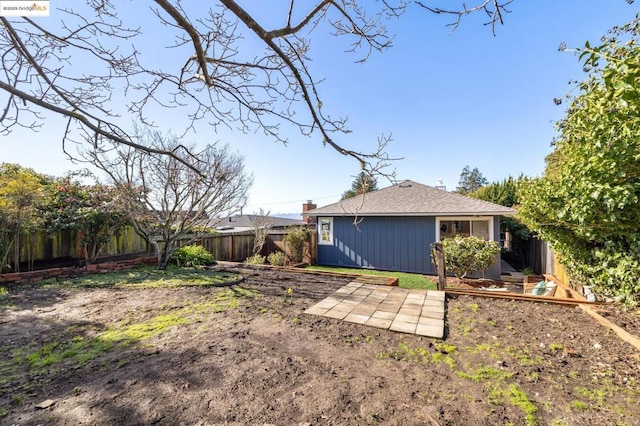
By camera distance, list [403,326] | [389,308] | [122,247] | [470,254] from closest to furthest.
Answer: [403,326], [389,308], [470,254], [122,247]

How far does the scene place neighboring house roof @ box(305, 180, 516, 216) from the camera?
920 centimetres

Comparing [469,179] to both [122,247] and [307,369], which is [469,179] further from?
[307,369]

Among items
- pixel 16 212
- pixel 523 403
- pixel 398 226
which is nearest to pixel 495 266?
pixel 398 226

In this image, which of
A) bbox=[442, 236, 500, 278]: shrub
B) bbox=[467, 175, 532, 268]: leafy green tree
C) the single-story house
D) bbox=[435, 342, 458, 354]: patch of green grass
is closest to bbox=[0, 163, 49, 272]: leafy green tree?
the single-story house

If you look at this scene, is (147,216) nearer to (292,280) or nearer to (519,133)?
(292,280)

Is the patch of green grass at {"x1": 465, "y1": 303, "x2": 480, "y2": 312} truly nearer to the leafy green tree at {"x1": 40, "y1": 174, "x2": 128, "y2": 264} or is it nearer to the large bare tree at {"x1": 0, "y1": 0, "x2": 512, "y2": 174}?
the large bare tree at {"x1": 0, "y1": 0, "x2": 512, "y2": 174}

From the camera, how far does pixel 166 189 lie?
7.36 meters

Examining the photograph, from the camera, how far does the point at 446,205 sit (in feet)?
32.6

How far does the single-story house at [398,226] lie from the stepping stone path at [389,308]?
3.95 m

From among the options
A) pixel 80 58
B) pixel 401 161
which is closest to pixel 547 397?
pixel 401 161

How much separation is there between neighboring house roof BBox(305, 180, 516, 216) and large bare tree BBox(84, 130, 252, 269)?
153 inches

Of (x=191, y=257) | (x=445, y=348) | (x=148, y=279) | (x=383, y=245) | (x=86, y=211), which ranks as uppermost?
(x=86, y=211)

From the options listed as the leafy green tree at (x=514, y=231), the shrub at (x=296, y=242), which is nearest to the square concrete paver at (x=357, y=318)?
the shrub at (x=296, y=242)

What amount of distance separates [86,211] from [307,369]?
775 centimetres
